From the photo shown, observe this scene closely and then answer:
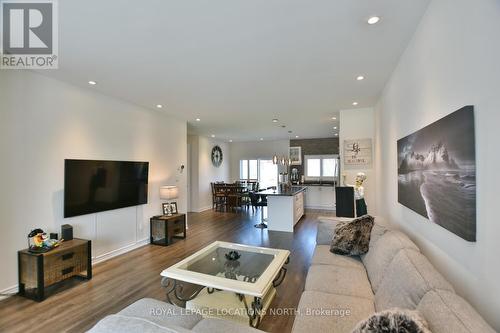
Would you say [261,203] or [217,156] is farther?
[217,156]

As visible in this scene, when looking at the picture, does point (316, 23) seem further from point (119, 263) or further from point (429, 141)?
point (119, 263)

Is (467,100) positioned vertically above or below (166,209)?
above

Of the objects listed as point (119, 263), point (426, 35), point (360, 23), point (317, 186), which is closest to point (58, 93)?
point (119, 263)

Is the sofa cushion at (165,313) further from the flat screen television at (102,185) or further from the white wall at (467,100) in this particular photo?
the flat screen television at (102,185)

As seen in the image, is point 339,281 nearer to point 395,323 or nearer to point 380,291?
point 380,291

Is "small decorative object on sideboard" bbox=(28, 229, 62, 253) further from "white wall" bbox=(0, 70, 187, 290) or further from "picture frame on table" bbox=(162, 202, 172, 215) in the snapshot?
"picture frame on table" bbox=(162, 202, 172, 215)

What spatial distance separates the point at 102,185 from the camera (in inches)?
148

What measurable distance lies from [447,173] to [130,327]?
6.31 ft

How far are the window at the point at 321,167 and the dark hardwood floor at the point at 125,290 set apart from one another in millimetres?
4353

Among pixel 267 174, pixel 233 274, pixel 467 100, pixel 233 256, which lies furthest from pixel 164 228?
pixel 267 174

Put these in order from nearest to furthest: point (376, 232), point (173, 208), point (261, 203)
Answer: point (376, 232)
point (173, 208)
point (261, 203)

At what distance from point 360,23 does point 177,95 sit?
293cm

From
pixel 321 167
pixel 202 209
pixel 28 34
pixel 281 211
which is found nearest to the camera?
pixel 28 34

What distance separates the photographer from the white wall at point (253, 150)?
393 inches
